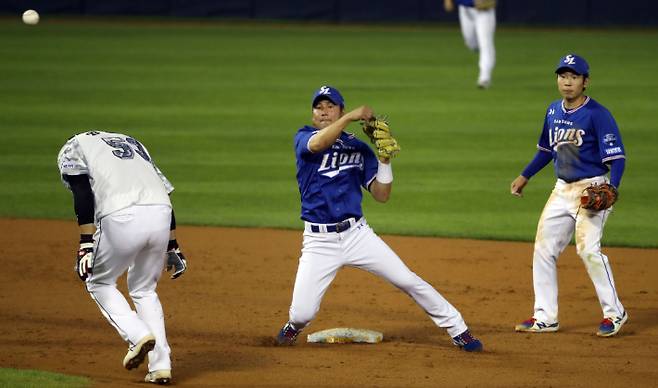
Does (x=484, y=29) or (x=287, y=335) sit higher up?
(x=287, y=335)

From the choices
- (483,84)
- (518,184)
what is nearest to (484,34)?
(483,84)

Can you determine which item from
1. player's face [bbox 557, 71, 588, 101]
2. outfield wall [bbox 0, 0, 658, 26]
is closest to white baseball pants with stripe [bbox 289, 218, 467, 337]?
player's face [bbox 557, 71, 588, 101]

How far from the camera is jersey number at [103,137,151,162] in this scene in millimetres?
6137

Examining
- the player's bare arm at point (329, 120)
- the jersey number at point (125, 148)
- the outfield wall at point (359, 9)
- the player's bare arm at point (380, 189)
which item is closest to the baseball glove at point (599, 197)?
the player's bare arm at point (380, 189)

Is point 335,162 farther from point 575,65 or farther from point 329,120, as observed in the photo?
point 575,65

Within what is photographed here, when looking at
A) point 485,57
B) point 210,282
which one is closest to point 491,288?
point 210,282

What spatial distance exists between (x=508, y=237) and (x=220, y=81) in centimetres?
952

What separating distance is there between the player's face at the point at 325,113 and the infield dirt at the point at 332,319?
1.34 m

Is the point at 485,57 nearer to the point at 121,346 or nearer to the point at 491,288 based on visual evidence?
the point at 491,288

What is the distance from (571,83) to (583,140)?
13.9 inches

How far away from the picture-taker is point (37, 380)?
613 cm

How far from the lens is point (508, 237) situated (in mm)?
10641

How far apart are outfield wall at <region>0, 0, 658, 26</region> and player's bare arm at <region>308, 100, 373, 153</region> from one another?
21.0m

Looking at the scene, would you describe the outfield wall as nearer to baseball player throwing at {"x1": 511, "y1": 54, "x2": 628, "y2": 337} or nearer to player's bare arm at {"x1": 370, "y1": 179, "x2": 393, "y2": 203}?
baseball player throwing at {"x1": 511, "y1": 54, "x2": 628, "y2": 337}
